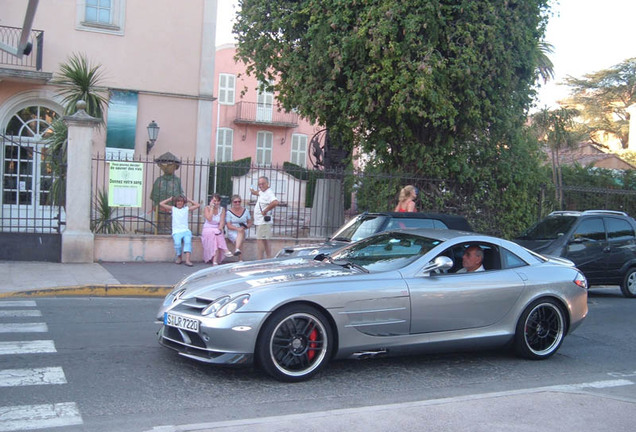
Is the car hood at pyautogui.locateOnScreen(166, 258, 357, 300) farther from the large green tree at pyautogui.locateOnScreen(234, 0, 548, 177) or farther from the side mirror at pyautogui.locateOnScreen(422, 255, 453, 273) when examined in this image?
the large green tree at pyautogui.locateOnScreen(234, 0, 548, 177)

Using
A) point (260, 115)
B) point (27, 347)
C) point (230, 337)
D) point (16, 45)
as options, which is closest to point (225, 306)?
point (230, 337)

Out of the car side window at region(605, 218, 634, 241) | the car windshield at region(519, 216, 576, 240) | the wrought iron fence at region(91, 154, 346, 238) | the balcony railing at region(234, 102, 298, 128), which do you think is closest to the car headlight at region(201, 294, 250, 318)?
the wrought iron fence at region(91, 154, 346, 238)

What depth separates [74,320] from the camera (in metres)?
8.07

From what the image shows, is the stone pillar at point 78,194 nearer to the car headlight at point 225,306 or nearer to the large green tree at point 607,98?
the car headlight at point 225,306

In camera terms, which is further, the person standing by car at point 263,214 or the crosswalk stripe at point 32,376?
the person standing by car at point 263,214

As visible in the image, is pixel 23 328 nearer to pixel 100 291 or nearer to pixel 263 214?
pixel 100 291

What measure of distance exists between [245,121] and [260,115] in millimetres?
1032

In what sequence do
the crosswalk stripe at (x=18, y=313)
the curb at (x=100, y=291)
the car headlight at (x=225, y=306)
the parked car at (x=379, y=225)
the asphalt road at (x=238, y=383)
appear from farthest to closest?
the parked car at (x=379, y=225) → the curb at (x=100, y=291) → the crosswalk stripe at (x=18, y=313) → the car headlight at (x=225, y=306) → the asphalt road at (x=238, y=383)

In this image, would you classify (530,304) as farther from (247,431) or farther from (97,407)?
(97,407)

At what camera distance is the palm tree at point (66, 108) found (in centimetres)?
1294

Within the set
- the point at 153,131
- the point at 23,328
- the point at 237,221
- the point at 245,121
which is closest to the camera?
the point at 23,328

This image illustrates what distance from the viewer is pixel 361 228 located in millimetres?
10328

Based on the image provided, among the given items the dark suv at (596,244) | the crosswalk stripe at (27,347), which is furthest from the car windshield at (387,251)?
the dark suv at (596,244)

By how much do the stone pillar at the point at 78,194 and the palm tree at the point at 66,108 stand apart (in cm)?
29
